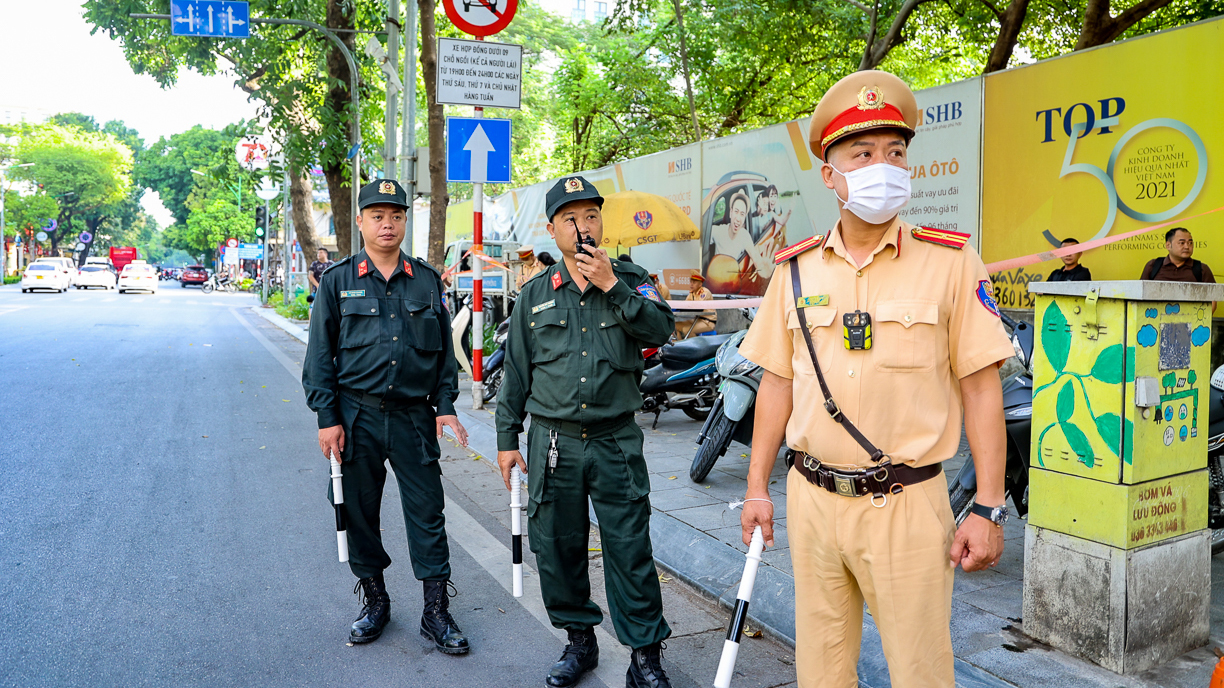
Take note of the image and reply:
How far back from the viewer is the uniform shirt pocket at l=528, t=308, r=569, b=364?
10.4 ft

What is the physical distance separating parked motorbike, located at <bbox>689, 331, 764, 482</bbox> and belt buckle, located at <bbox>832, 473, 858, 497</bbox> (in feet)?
11.1

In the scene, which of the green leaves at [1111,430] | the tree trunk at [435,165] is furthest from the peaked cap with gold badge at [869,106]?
the tree trunk at [435,165]

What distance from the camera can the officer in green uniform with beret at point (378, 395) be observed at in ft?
11.8

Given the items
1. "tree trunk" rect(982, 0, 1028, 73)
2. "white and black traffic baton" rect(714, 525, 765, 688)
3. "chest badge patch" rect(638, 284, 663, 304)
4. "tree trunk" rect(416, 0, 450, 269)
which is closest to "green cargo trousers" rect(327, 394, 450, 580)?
"chest badge patch" rect(638, 284, 663, 304)

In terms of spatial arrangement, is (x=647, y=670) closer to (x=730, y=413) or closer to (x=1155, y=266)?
(x=730, y=413)

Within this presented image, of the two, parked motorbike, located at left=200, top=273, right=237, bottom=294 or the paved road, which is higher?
parked motorbike, located at left=200, top=273, right=237, bottom=294

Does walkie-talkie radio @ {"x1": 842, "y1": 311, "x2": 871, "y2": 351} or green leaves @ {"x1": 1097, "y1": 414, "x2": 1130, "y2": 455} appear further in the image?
green leaves @ {"x1": 1097, "y1": 414, "x2": 1130, "y2": 455}

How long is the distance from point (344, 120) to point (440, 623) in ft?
45.0

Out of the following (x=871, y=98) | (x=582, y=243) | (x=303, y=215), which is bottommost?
(x=582, y=243)

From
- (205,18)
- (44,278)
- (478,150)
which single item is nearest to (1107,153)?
(478,150)

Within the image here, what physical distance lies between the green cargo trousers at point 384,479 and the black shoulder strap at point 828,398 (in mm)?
1969

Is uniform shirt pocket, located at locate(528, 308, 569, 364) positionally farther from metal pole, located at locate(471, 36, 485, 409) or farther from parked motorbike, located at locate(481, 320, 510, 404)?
parked motorbike, located at locate(481, 320, 510, 404)

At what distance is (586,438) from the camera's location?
3150mm

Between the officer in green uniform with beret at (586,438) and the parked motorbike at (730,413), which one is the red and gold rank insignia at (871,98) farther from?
the parked motorbike at (730,413)
